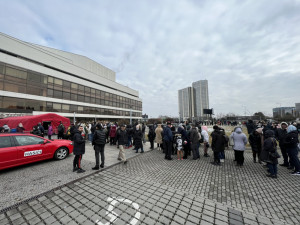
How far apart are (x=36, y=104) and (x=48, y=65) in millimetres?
10681

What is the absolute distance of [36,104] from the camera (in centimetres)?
2678

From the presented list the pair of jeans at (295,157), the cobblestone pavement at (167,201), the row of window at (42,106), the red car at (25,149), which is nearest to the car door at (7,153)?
the red car at (25,149)

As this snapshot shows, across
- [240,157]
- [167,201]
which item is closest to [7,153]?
[167,201]

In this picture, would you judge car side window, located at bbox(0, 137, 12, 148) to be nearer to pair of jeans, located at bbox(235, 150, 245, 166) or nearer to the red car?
the red car

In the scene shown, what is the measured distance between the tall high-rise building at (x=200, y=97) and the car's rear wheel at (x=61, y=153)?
8504 centimetres

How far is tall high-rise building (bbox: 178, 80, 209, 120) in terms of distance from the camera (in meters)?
85.5

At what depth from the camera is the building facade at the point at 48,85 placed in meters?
23.6

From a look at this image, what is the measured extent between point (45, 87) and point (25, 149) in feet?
103

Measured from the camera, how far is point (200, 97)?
87.2 m

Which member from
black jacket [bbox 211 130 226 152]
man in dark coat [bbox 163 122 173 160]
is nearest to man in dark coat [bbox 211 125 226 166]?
black jacket [bbox 211 130 226 152]

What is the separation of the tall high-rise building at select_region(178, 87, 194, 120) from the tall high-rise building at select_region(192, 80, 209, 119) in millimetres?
2788

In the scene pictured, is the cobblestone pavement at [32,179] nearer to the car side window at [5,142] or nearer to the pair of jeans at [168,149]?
the car side window at [5,142]

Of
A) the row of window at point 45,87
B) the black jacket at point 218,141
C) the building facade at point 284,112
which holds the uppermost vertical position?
the row of window at point 45,87

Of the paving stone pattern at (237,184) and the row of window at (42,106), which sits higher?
the row of window at (42,106)
